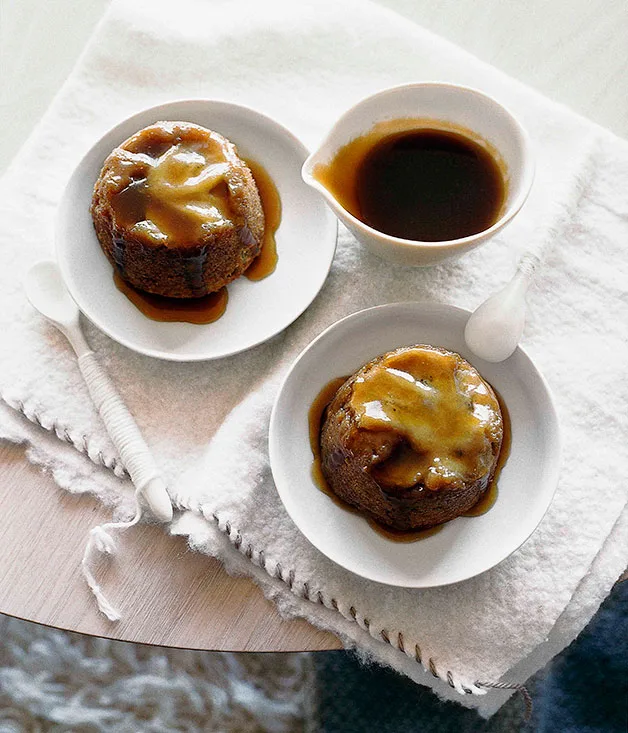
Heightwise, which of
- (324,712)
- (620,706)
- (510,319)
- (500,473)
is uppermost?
(510,319)

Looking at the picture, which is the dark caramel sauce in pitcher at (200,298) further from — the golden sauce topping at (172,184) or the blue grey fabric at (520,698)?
the blue grey fabric at (520,698)

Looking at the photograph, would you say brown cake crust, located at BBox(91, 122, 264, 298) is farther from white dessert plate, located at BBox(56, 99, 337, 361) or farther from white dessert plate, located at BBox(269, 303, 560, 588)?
white dessert plate, located at BBox(269, 303, 560, 588)

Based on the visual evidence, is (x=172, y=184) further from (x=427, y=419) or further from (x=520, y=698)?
(x=520, y=698)

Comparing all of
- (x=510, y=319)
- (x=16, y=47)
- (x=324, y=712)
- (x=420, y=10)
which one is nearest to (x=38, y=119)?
(x=16, y=47)

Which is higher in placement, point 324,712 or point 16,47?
point 16,47

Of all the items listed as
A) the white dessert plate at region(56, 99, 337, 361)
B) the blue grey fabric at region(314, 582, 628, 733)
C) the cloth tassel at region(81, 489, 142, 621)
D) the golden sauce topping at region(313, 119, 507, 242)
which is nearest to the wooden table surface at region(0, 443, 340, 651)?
the cloth tassel at region(81, 489, 142, 621)

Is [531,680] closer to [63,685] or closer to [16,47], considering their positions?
[63,685]

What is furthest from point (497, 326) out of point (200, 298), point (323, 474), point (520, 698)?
point (520, 698)
